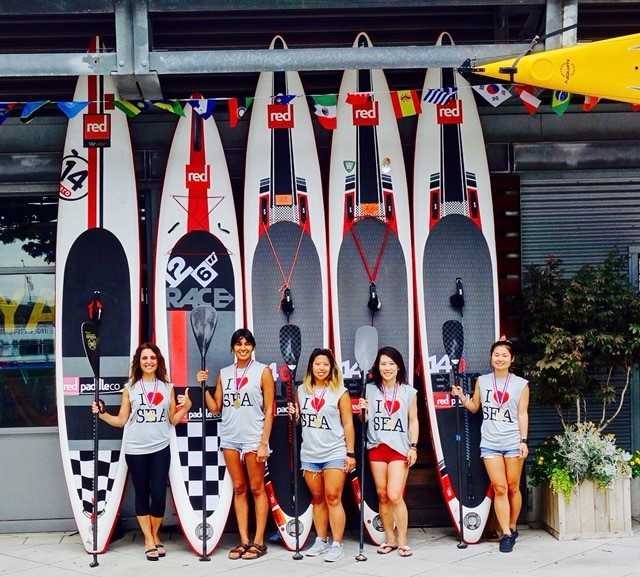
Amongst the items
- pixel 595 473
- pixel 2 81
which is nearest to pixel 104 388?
pixel 2 81

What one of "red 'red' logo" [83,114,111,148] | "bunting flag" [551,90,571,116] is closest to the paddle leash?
"red 'red' logo" [83,114,111,148]

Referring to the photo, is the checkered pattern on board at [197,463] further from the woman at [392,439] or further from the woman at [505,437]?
the woman at [505,437]

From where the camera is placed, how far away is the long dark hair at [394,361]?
5645 millimetres

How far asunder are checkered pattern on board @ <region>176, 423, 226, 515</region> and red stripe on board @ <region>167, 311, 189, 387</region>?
12.4 inches

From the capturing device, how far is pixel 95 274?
6.09 metres

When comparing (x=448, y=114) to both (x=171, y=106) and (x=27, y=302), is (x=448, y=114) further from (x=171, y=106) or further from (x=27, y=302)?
(x=27, y=302)

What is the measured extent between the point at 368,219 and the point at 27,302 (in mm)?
2450

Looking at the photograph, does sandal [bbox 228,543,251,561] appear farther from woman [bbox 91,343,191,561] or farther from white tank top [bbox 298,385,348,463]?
white tank top [bbox 298,385,348,463]

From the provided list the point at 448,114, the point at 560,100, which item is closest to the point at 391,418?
the point at 448,114

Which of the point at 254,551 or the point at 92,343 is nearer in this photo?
the point at 254,551

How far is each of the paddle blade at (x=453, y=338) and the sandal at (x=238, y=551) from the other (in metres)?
1.78

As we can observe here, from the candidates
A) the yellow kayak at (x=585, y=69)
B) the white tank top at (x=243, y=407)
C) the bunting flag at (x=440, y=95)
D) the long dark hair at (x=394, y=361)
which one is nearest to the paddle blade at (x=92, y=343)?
the white tank top at (x=243, y=407)

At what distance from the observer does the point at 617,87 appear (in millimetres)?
5262

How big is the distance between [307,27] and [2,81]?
221cm
